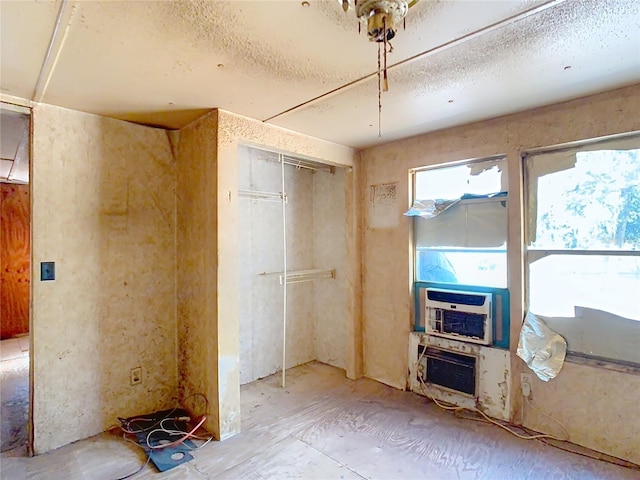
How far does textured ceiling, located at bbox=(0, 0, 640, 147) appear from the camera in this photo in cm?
136

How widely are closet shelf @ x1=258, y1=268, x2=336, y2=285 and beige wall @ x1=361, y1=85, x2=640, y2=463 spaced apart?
0.49 meters

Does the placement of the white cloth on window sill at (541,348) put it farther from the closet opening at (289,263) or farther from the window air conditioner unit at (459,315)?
the closet opening at (289,263)

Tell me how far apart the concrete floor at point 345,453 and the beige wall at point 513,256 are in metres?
0.26

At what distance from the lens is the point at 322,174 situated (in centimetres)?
400

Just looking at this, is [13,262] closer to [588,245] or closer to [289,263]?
[289,263]

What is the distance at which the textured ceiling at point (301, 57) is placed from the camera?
1.36m

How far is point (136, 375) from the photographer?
2.64 metres

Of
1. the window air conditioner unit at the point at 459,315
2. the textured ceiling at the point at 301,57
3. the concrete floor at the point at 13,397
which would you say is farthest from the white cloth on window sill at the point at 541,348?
the concrete floor at the point at 13,397

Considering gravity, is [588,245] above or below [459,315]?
above

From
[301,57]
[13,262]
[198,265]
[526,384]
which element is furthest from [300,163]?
[13,262]

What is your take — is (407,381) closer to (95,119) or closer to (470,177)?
(470,177)

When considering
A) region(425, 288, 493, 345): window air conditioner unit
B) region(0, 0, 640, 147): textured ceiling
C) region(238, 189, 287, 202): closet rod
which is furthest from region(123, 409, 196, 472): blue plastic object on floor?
region(0, 0, 640, 147): textured ceiling

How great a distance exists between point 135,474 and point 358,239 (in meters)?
2.54

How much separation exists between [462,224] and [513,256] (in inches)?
18.8
